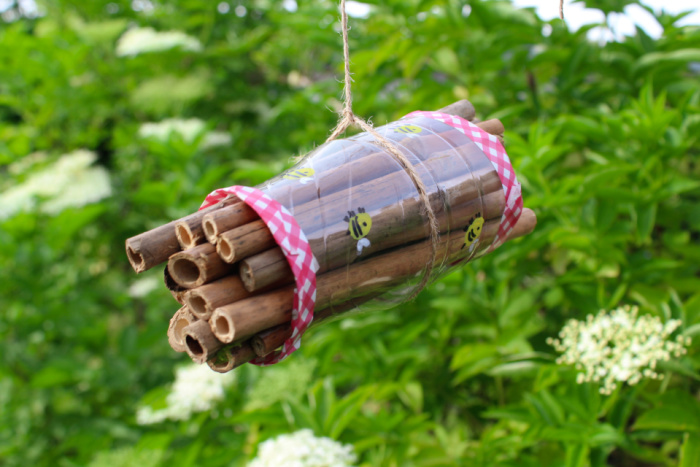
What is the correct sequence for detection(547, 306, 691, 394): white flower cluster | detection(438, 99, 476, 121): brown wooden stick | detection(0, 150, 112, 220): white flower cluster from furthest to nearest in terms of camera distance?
detection(0, 150, 112, 220): white flower cluster
detection(547, 306, 691, 394): white flower cluster
detection(438, 99, 476, 121): brown wooden stick

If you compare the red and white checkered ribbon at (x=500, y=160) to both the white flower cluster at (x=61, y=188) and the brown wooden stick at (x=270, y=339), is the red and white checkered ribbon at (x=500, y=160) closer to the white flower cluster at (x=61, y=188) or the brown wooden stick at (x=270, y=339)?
the brown wooden stick at (x=270, y=339)

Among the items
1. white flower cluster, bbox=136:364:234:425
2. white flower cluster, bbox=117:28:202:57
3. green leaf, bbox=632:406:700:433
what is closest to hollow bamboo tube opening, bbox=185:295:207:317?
green leaf, bbox=632:406:700:433

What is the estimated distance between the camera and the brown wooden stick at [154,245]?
0.60m

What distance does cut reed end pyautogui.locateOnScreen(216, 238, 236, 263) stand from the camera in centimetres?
55

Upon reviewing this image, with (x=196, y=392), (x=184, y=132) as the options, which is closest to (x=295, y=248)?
(x=196, y=392)

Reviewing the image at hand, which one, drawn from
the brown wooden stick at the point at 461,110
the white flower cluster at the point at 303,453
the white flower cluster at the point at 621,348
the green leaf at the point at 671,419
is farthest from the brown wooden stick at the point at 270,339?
the green leaf at the point at 671,419

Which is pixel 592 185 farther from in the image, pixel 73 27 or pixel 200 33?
pixel 73 27

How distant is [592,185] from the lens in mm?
1174

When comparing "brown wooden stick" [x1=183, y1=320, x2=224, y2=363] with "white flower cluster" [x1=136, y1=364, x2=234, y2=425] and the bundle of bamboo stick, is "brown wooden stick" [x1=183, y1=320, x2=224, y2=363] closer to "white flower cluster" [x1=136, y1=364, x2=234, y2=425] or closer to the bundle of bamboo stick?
the bundle of bamboo stick

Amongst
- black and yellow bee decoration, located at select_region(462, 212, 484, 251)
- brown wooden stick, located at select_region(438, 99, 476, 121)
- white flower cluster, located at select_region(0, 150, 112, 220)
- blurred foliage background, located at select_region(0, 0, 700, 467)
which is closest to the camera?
black and yellow bee decoration, located at select_region(462, 212, 484, 251)

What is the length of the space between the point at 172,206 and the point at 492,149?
1.61 meters

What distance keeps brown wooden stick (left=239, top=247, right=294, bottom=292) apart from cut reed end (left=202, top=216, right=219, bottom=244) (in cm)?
4

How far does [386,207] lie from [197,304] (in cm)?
24

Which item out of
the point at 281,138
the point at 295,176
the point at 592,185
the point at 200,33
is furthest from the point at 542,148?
the point at 200,33
